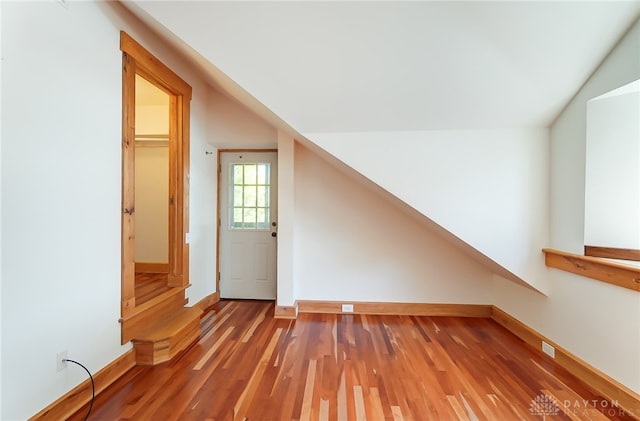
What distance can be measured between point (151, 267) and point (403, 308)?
3552mm

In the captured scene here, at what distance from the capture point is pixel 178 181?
8.93ft

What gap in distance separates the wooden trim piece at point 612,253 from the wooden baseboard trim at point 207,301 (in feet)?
12.0

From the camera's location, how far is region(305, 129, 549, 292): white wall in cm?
221

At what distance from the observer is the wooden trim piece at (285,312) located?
9.84 feet

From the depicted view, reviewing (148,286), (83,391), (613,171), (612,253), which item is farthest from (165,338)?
(613,171)

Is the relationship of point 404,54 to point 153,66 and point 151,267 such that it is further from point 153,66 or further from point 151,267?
point 151,267

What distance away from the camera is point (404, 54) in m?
1.81

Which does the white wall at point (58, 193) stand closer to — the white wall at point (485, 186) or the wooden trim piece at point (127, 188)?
the wooden trim piece at point (127, 188)

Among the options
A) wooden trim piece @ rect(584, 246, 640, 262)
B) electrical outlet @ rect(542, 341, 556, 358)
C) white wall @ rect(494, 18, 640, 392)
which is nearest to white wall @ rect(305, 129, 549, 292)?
white wall @ rect(494, 18, 640, 392)

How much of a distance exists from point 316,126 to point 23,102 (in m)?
1.77

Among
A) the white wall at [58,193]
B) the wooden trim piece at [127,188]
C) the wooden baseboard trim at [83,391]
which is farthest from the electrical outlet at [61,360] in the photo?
the wooden trim piece at [127,188]

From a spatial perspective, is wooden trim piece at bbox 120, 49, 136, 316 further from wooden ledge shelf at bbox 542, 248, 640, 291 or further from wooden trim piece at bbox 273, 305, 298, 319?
wooden ledge shelf at bbox 542, 248, 640, 291

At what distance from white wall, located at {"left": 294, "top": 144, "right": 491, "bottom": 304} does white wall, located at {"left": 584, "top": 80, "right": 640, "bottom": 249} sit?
4.40 feet

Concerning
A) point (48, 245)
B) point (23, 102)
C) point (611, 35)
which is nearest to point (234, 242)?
point (48, 245)
